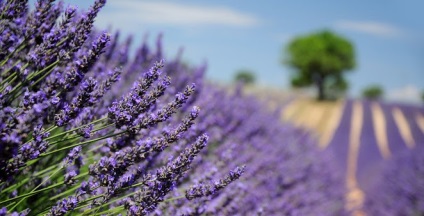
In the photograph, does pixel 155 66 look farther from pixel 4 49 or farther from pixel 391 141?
pixel 391 141

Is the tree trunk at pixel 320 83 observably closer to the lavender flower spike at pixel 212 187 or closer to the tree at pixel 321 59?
the tree at pixel 321 59

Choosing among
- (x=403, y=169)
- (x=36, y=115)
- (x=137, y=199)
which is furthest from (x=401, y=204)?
(x=36, y=115)

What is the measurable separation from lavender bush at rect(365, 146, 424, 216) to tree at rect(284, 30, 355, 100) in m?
27.8

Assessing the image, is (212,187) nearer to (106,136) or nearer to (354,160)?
(106,136)

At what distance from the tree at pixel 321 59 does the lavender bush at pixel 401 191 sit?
27.8 meters

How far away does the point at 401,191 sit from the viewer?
6859 mm

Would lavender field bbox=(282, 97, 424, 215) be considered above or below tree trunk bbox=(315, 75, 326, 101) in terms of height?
below

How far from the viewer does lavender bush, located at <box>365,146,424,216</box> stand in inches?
250

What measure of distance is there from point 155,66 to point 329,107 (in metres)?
25.9

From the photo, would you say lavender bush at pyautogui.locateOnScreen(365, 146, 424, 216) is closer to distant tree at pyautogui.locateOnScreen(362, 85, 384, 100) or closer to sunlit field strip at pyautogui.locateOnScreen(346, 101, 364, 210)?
sunlit field strip at pyautogui.locateOnScreen(346, 101, 364, 210)

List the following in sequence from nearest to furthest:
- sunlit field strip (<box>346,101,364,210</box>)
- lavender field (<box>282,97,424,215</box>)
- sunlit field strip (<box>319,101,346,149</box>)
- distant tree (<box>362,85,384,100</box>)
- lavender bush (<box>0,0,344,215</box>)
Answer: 1. lavender bush (<box>0,0,344,215</box>)
2. sunlit field strip (<box>346,101,364,210</box>)
3. lavender field (<box>282,97,424,215</box>)
4. sunlit field strip (<box>319,101,346,149</box>)
5. distant tree (<box>362,85,384,100</box>)

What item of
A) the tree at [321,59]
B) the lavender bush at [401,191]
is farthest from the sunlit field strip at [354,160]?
the tree at [321,59]

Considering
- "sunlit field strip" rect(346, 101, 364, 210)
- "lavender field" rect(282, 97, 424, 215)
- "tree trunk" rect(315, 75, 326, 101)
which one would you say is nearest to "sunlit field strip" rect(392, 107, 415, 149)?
"lavender field" rect(282, 97, 424, 215)

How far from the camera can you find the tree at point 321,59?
120 ft
